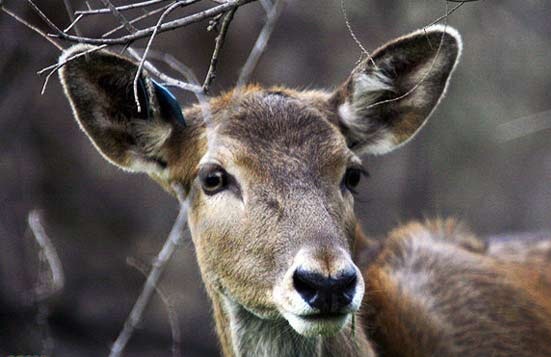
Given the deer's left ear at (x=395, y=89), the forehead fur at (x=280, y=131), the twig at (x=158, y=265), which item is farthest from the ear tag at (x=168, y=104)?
the deer's left ear at (x=395, y=89)

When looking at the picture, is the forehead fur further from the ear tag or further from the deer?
the ear tag

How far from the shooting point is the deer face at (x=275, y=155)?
6051 mm

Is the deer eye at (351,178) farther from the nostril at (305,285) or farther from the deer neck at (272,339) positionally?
the nostril at (305,285)

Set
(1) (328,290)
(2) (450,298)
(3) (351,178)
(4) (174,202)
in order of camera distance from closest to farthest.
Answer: (1) (328,290) → (3) (351,178) → (2) (450,298) → (4) (174,202)

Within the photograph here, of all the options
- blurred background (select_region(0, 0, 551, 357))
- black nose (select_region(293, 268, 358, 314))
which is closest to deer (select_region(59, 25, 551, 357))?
black nose (select_region(293, 268, 358, 314))

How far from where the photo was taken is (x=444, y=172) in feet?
46.9

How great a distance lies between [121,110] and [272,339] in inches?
69.4

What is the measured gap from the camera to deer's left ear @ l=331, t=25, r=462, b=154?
7230 millimetres

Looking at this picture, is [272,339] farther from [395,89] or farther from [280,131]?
[395,89]

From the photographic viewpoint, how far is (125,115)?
7.21 meters

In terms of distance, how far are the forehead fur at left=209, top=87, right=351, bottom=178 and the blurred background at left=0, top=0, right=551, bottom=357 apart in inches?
204

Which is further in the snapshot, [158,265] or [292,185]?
[292,185]

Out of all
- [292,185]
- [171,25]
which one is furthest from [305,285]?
Answer: [171,25]

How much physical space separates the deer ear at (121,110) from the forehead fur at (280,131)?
391 millimetres
